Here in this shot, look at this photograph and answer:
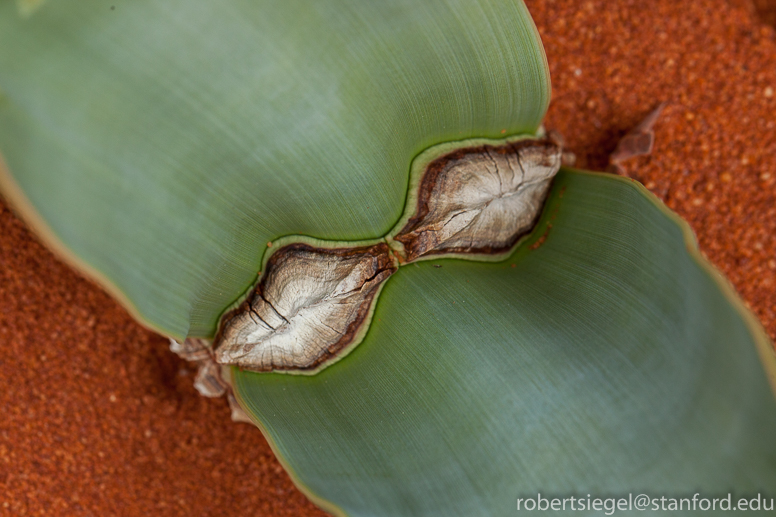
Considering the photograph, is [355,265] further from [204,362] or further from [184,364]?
[184,364]

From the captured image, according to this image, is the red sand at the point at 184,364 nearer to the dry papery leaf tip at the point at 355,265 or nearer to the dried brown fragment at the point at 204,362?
the dried brown fragment at the point at 204,362

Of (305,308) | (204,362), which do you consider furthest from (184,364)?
(305,308)

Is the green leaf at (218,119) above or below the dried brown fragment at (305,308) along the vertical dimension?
above

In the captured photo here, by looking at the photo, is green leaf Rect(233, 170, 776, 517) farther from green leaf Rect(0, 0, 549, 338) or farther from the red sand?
the red sand

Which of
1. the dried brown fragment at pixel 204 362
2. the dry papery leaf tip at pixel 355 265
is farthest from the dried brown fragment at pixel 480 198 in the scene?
the dried brown fragment at pixel 204 362

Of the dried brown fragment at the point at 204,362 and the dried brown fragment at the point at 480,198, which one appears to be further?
the dried brown fragment at the point at 204,362

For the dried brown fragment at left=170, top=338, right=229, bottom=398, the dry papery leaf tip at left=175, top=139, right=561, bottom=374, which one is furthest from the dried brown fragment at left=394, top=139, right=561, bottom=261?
the dried brown fragment at left=170, top=338, right=229, bottom=398
